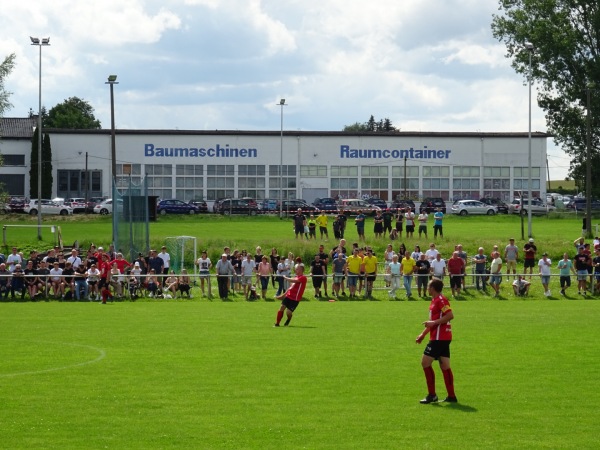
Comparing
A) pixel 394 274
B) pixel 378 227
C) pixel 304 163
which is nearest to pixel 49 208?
pixel 304 163

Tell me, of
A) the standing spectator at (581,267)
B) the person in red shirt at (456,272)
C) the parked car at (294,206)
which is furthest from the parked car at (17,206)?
the standing spectator at (581,267)

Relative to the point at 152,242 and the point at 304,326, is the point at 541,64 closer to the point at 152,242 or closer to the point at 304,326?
the point at 152,242

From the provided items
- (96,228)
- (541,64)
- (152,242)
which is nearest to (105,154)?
(96,228)

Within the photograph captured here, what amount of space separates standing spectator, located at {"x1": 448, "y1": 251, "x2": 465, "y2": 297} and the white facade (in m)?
55.8

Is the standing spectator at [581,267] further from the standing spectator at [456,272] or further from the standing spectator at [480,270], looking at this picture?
the standing spectator at [456,272]

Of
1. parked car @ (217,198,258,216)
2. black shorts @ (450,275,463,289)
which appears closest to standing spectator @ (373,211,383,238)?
black shorts @ (450,275,463,289)

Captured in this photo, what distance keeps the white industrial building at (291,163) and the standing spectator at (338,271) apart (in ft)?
178

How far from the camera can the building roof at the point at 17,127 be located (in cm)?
9333

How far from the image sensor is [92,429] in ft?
38.5

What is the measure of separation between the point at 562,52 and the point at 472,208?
16.1m

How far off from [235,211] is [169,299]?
43.8 meters

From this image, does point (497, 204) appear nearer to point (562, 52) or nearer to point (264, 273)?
point (562, 52)

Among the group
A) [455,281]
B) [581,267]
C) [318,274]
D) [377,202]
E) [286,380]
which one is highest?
[377,202]

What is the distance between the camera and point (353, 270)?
114 ft
